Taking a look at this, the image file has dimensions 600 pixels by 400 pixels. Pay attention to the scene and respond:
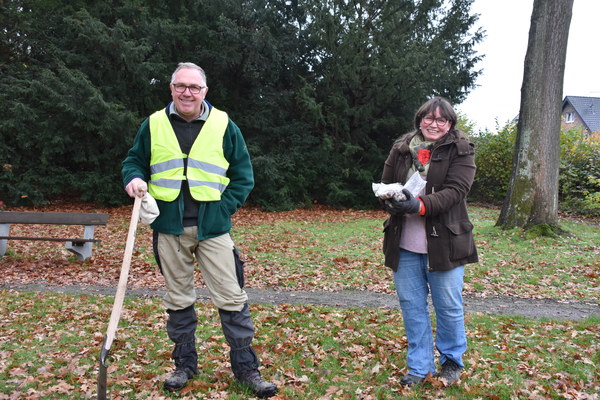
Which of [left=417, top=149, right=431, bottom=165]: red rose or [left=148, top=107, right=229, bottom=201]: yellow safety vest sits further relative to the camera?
[left=417, top=149, right=431, bottom=165]: red rose

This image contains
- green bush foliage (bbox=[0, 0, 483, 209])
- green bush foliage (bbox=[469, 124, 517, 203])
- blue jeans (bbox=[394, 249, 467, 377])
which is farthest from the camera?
green bush foliage (bbox=[469, 124, 517, 203])

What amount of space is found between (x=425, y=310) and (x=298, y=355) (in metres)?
1.37

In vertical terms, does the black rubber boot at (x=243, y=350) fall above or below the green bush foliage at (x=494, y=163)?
below

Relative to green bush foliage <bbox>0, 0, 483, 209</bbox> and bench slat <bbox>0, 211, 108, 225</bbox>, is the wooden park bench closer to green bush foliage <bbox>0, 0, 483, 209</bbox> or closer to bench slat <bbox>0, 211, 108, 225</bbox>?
bench slat <bbox>0, 211, 108, 225</bbox>

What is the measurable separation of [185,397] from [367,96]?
15.8 metres

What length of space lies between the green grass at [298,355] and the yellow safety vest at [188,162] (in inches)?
59.2

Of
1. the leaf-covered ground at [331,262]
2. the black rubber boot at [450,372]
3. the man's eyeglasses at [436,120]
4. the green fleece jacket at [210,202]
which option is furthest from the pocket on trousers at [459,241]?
the leaf-covered ground at [331,262]

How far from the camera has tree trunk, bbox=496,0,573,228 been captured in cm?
1023

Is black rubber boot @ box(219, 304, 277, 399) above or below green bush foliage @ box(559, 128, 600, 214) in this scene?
below

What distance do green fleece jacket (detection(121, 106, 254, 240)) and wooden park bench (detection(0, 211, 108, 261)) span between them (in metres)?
5.51

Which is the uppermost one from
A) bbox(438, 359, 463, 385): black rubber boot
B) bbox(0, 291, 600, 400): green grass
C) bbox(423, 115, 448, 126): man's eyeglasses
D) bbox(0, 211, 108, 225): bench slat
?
bbox(423, 115, 448, 126): man's eyeglasses

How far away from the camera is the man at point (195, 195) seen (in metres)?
3.29

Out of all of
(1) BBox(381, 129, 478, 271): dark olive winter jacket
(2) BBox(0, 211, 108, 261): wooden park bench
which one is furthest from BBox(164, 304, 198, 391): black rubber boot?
(2) BBox(0, 211, 108, 261): wooden park bench

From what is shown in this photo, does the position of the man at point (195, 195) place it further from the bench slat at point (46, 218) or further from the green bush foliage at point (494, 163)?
the green bush foliage at point (494, 163)
